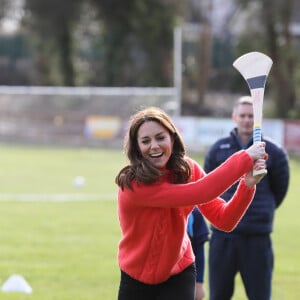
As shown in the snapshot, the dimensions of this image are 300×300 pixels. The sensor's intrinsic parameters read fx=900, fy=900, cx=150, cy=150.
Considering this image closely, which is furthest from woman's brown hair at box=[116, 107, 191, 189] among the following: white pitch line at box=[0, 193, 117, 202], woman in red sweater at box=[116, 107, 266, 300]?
white pitch line at box=[0, 193, 117, 202]

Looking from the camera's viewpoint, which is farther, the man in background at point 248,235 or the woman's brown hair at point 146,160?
the man in background at point 248,235

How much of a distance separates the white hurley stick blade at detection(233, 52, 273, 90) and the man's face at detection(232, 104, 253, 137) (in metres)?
2.37

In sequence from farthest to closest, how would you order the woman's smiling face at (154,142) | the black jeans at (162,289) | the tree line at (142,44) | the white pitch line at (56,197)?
the tree line at (142,44) < the white pitch line at (56,197) < the black jeans at (162,289) < the woman's smiling face at (154,142)

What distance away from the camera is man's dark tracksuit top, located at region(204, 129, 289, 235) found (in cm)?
698

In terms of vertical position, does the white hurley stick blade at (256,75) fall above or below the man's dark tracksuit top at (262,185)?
above

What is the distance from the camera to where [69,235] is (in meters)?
13.1

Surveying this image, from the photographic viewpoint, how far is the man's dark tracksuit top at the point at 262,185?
6.98 meters

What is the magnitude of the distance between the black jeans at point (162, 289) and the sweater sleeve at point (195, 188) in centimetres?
46

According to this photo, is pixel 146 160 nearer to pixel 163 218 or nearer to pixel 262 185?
pixel 163 218

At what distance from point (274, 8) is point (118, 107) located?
868cm

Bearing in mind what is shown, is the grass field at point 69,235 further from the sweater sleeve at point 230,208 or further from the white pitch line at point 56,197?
the sweater sleeve at point 230,208

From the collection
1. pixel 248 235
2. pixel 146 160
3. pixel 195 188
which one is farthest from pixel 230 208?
pixel 248 235

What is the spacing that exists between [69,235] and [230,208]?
27.4ft

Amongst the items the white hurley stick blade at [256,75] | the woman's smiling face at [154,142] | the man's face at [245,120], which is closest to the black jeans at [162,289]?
the woman's smiling face at [154,142]
